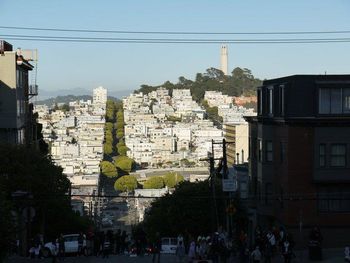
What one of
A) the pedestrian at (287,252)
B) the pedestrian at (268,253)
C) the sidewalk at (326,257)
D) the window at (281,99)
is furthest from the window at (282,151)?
the pedestrian at (287,252)

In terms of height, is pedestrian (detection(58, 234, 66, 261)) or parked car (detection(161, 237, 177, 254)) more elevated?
pedestrian (detection(58, 234, 66, 261))

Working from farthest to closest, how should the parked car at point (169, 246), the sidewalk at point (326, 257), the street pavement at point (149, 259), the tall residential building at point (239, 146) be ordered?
1. the tall residential building at point (239, 146)
2. the parked car at point (169, 246)
3. the street pavement at point (149, 259)
4. the sidewalk at point (326, 257)

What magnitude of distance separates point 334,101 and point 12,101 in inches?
1083

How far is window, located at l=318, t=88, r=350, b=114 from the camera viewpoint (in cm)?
4141

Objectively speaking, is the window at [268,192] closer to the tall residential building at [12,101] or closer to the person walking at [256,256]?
the person walking at [256,256]

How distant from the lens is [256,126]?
4850 cm

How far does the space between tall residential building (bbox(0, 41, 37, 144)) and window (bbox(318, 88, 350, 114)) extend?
23.3 metres

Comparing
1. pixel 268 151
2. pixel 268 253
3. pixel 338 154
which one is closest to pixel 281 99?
pixel 268 151

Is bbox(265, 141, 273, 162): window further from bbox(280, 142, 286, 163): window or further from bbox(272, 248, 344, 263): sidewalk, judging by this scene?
bbox(272, 248, 344, 263): sidewalk

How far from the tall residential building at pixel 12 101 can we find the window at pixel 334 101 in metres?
23.3

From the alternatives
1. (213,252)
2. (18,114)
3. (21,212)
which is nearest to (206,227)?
(18,114)

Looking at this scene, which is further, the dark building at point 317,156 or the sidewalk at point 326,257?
the dark building at point 317,156

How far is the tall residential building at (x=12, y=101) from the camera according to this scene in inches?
2437

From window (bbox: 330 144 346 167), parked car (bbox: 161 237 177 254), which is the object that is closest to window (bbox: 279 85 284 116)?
window (bbox: 330 144 346 167)
